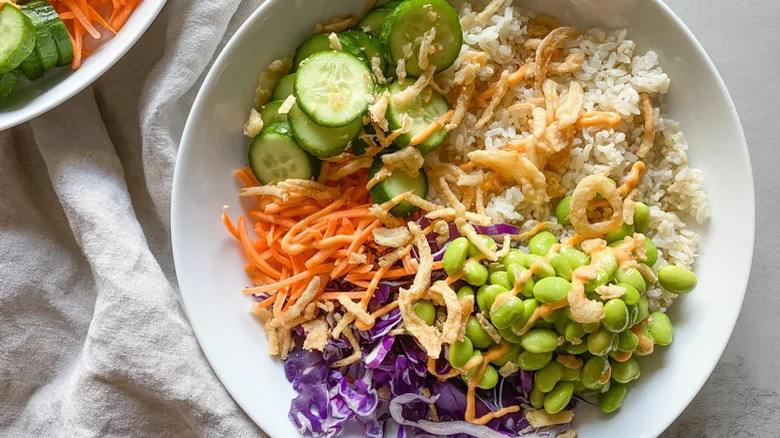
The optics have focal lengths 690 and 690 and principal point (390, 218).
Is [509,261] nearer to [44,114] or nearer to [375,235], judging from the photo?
[375,235]

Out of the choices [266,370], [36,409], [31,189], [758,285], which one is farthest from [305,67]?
[758,285]

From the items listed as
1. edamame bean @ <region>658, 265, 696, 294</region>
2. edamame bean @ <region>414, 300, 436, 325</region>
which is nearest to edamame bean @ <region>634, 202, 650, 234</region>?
edamame bean @ <region>658, 265, 696, 294</region>

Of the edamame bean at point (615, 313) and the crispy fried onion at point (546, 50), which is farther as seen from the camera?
the crispy fried onion at point (546, 50)

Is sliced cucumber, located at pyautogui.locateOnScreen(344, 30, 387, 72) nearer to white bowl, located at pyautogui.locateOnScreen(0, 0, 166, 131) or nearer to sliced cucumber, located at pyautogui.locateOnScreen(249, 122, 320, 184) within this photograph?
sliced cucumber, located at pyautogui.locateOnScreen(249, 122, 320, 184)

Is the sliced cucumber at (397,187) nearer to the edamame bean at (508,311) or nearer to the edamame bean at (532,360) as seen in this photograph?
the edamame bean at (508,311)

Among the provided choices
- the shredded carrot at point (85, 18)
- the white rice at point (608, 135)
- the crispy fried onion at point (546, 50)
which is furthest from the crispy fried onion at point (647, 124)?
the shredded carrot at point (85, 18)

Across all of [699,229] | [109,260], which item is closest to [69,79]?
[109,260]
